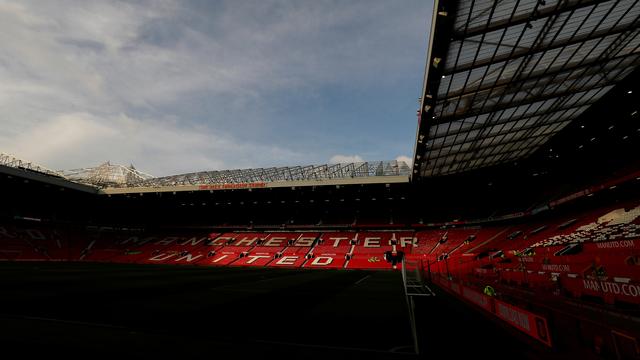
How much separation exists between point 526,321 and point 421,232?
4848 cm

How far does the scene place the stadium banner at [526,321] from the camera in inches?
234

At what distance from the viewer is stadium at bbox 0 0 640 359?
6.19 m

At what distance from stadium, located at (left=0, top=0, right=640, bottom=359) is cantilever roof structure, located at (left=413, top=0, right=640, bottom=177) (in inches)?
4.5

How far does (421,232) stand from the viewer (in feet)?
174

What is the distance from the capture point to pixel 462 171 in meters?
42.1

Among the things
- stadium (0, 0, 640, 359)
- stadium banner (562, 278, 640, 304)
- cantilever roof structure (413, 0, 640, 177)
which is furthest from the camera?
cantilever roof structure (413, 0, 640, 177)

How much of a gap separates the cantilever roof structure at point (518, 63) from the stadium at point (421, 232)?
0.37 ft

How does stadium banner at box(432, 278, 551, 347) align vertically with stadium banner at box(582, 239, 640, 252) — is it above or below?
below

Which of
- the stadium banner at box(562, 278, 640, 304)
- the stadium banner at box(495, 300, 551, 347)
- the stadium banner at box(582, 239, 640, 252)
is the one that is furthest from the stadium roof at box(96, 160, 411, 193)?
the stadium banner at box(495, 300, 551, 347)

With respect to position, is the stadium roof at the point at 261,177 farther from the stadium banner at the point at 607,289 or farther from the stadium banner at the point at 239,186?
the stadium banner at the point at 607,289

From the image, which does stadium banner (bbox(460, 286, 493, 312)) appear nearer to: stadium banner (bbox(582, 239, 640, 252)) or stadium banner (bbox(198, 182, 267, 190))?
stadium banner (bbox(582, 239, 640, 252))

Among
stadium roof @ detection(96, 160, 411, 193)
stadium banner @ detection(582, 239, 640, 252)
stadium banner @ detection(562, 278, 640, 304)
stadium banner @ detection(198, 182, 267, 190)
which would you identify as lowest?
stadium banner @ detection(562, 278, 640, 304)

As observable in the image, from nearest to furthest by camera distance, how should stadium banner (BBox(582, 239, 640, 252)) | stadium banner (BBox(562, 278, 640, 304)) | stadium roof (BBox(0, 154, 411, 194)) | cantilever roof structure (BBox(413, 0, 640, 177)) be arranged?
stadium banner (BBox(562, 278, 640, 304)), stadium banner (BBox(582, 239, 640, 252)), cantilever roof structure (BBox(413, 0, 640, 177)), stadium roof (BBox(0, 154, 411, 194))

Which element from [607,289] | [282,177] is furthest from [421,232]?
[607,289]
